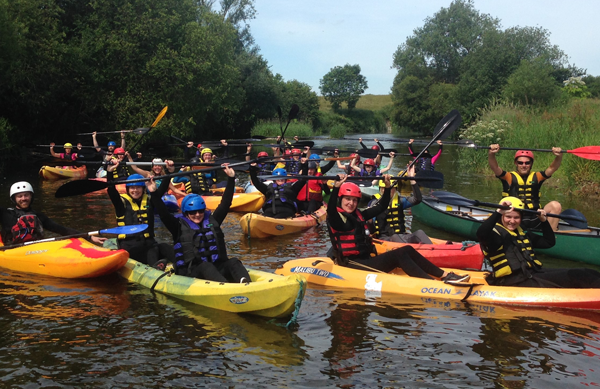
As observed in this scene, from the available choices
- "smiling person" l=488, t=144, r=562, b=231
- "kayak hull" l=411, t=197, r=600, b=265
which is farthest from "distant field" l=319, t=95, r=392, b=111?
"smiling person" l=488, t=144, r=562, b=231

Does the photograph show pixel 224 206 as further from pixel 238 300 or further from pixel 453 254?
pixel 453 254

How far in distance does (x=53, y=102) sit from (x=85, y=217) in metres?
12.4

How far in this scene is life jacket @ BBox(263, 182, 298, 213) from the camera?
10.4 metres

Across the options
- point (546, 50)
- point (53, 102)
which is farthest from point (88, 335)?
point (546, 50)

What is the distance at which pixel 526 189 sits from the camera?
7.52m

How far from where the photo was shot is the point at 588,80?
5525 centimetres

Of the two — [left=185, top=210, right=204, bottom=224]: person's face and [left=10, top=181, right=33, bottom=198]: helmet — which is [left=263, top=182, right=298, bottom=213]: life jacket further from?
[left=185, top=210, right=204, bottom=224]: person's face

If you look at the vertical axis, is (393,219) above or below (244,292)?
above

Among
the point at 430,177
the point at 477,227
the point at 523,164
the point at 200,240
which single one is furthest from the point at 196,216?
the point at 477,227

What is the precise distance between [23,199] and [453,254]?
547 cm

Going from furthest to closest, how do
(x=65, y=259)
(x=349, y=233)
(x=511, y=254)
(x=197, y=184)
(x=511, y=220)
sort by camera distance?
(x=197, y=184), (x=65, y=259), (x=349, y=233), (x=511, y=254), (x=511, y=220)

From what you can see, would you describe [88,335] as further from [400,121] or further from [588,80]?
[588,80]

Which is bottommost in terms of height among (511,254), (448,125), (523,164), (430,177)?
(511,254)

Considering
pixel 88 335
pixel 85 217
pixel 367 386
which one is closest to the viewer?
pixel 367 386
